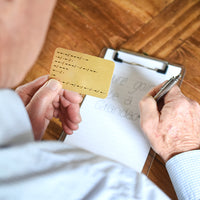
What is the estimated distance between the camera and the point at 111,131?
613 mm

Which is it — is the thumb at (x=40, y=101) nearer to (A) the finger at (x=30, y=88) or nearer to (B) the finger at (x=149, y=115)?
(A) the finger at (x=30, y=88)

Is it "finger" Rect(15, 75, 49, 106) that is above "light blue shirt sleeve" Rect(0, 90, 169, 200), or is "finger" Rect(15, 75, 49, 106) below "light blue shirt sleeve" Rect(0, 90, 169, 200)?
below

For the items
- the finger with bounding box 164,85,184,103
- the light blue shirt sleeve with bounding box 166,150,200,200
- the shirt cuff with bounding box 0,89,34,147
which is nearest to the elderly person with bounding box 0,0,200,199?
the shirt cuff with bounding box 0,89,34,147

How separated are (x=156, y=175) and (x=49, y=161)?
13.2 inches

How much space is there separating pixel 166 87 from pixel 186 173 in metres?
0.19

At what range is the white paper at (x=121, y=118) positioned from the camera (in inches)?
23.2

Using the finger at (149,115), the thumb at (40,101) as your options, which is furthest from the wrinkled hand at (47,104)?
the finger at (149,115)

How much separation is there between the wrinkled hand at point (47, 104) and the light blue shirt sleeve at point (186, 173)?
0.89 ft

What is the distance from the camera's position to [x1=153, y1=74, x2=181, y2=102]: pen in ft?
1.73

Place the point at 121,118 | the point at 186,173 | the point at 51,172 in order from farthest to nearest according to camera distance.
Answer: the point at 121,118
the point at 186,173
the point at 51,172

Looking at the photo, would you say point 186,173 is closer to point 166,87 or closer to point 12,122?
point 166,87

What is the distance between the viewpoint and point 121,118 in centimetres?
62

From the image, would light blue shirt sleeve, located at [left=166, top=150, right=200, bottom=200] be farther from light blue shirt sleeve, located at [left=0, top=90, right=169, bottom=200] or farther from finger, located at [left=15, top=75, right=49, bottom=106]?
Result: finger, located at [left=15, top=75, right=49, bottom=106]

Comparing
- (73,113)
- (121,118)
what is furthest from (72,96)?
(121,118)
